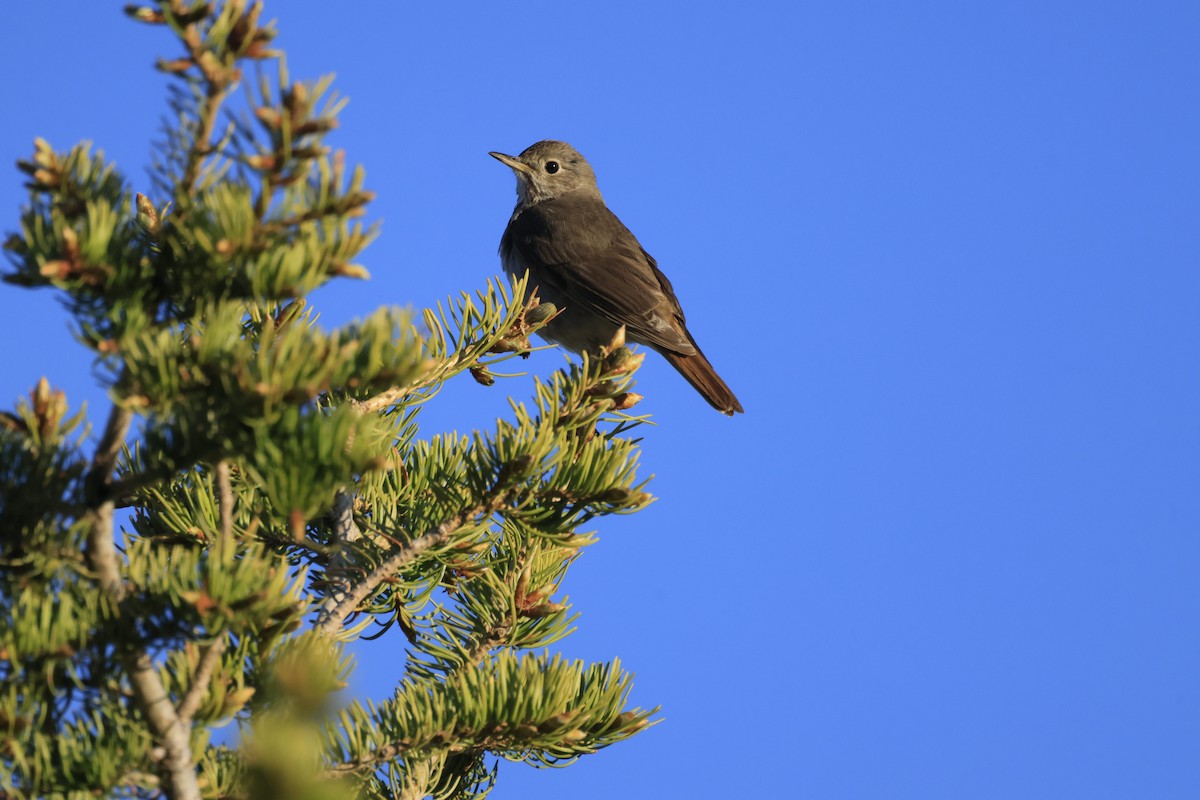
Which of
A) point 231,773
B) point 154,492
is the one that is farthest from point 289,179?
point 154,492

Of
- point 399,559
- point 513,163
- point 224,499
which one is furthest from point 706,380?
point 224,499

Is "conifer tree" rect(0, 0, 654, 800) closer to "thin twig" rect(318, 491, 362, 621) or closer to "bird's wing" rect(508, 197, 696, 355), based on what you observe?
"thin twig" rect(318, 491, 362, 621)

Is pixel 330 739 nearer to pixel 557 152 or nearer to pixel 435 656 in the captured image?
pixel 435 656

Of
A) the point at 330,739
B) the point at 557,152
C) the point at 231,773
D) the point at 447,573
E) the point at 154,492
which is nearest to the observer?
the point at 231,773

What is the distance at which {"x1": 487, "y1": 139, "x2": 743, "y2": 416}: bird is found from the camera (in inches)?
298

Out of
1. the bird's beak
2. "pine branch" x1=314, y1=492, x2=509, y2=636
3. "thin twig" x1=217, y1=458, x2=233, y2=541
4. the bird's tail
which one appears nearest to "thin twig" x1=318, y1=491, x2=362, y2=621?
"pine branch" x1=314, y1=492, x2=509, y2=636

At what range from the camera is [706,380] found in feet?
24.3

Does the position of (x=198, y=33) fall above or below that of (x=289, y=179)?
above

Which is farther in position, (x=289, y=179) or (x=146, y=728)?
(x=146, y=728)

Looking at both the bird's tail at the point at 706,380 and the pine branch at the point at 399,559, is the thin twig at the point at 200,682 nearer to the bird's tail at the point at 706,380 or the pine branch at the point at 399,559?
the pine branch at the point at 399,559

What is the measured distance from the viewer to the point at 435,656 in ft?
11.2

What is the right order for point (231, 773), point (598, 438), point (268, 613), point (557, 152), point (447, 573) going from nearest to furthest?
1. point (268, 613)
2. point (231, 773)
3. point (598, 438)
4. point (447, 573)
5. point (557, 152)

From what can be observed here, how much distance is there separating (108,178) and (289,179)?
1.45 feet

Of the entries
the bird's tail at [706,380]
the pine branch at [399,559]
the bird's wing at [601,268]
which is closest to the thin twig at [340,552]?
the pine branch at [399,559]
